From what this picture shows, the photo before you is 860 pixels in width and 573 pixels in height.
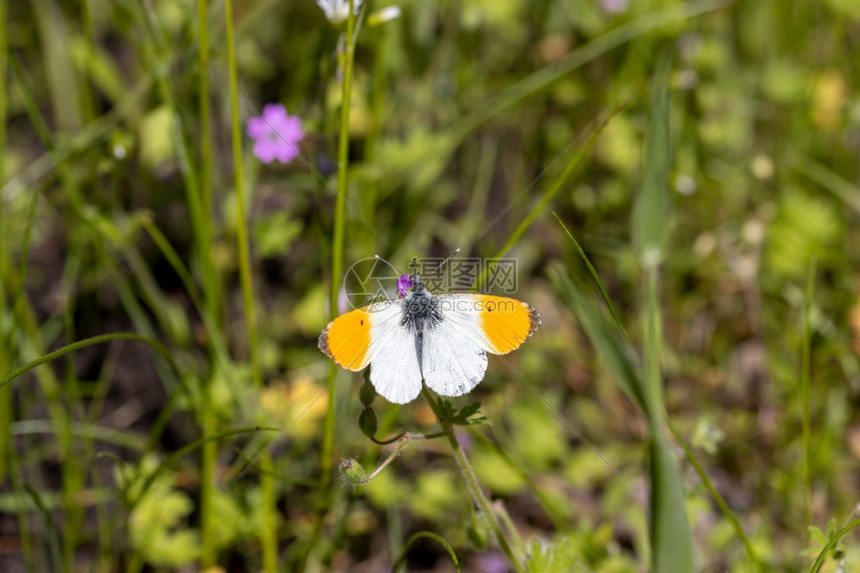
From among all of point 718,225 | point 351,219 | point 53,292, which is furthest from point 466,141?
point 53,292

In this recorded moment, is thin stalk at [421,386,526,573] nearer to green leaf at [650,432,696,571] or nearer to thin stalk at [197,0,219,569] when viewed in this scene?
green leaf at [650,432,696,571]

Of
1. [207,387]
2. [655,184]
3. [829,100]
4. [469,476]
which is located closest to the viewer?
[469,476]

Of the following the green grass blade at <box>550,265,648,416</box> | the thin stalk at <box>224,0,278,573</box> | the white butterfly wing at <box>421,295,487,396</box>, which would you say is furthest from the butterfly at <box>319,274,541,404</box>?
the thin stalk at <box>224,0,278,573</box>

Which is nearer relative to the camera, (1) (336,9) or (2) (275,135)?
(1) (336,9)

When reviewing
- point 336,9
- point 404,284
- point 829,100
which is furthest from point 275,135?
point 829,100

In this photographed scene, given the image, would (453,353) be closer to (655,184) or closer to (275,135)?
(655,184)

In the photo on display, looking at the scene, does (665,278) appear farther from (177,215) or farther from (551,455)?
(177,215)
